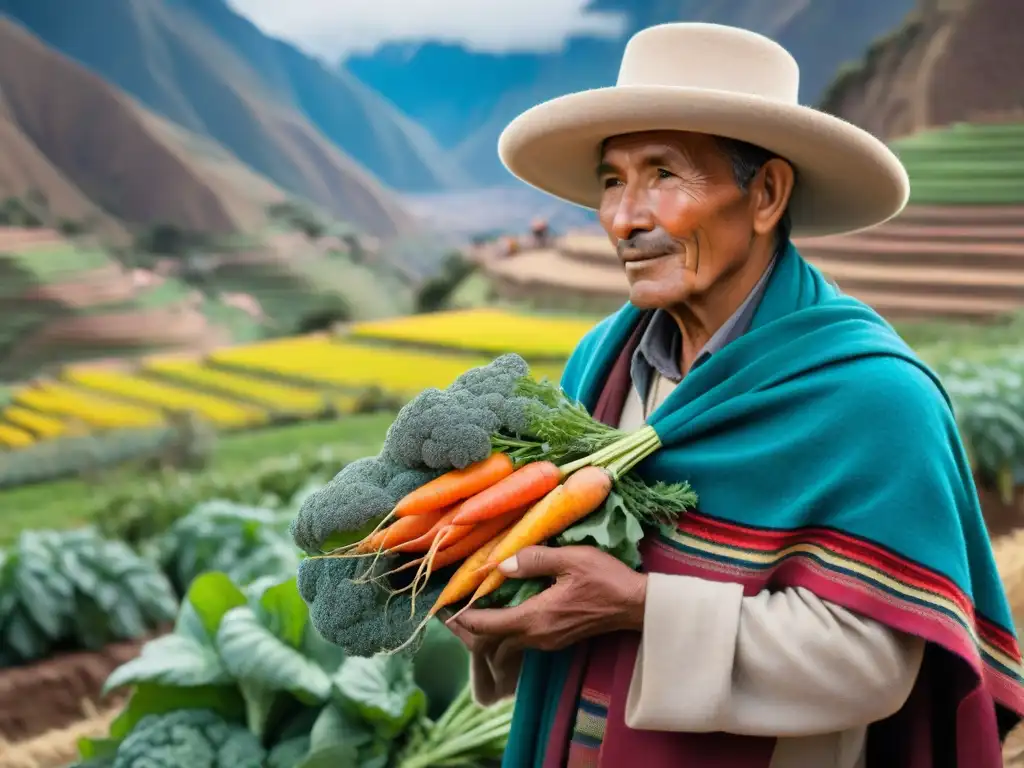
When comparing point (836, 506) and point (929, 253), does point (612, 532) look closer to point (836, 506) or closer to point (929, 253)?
point (836, 506)

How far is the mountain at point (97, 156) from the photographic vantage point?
6.98 metres

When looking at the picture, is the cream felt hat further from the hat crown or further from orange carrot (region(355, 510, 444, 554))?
orange carrot (region(355, 510, 444, 554))

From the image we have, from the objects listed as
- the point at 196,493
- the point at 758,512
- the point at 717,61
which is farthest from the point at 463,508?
the point at 196,493

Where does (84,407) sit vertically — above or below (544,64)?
below

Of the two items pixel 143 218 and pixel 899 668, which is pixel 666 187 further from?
pixel 143 218

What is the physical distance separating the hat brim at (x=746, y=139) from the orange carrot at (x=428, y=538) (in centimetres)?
64

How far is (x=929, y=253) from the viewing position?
860 centimetres

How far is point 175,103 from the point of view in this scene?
8258mm

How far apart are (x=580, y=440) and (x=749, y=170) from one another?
49cm

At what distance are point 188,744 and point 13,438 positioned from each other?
4169 millimetres

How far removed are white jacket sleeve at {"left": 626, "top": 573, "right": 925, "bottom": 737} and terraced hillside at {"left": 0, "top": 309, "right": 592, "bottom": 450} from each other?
461 centimetres

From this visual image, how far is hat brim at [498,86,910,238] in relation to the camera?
1390mm

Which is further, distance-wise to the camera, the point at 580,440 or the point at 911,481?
the point at 580,440

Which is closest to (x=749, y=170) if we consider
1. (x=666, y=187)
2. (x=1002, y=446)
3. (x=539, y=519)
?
(x=666, y=187)
